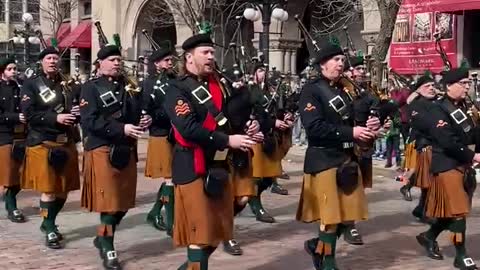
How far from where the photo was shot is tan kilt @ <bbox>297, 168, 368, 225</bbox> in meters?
6.03

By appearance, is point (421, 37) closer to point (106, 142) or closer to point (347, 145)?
point (347, 145)

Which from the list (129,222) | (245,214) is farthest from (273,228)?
(129,222)

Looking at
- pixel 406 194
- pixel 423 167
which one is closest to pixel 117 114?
pixel 423 167

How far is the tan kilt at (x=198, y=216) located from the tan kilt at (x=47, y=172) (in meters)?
2.64

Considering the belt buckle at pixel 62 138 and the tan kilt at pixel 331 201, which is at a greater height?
the belt buckle at pixel 62 138

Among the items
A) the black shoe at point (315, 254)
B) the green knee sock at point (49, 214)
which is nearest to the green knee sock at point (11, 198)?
the green knee sock at point (49, 214)

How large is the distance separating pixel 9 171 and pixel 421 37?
41.4 ft

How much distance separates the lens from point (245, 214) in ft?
30.9

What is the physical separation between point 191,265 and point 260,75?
4.06 m

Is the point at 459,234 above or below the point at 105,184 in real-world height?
below

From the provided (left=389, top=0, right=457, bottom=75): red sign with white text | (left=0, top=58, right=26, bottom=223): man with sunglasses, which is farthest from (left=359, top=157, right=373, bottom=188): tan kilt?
(left=389, top=0, right=457, bottom=75): red sign with white text

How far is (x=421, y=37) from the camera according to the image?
18.9m

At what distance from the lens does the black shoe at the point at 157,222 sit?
8406 millimetres

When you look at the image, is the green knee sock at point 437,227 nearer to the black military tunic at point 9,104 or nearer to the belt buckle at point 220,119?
the belt buckle at point 220,119
